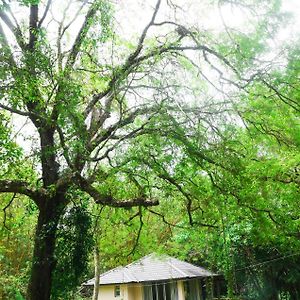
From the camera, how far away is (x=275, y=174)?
333 inches

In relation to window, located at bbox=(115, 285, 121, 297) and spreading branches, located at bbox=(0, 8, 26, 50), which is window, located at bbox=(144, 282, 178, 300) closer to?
window, located at bbox=(115, 285, 121, 297)

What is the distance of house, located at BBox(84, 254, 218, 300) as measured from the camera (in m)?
18.8

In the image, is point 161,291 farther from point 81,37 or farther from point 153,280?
point 81,37

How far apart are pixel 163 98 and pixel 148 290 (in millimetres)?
15484

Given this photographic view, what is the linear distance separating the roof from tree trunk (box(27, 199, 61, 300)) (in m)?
10.3

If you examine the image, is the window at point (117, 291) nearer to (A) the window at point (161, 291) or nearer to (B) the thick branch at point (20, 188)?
(A) the window at point (161, 291)

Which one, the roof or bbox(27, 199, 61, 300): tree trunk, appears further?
the roof

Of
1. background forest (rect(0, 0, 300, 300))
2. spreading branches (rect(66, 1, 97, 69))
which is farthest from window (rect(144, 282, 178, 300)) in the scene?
spreading branches (rect(66, 1, 97, 69))

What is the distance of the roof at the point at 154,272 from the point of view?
18.7m

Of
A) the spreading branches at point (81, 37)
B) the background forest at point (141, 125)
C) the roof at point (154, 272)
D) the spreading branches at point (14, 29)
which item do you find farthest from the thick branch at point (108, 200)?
the roof at point (154, 272)

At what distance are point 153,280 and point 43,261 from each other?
11.2 m

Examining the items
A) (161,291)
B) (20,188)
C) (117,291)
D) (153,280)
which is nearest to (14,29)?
(20,188)

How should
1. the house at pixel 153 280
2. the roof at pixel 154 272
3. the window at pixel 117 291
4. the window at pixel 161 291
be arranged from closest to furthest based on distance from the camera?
the roof at pixel 154 272
the house at pixel 153 280
the window at pixel 117 291
the window at pixel 161 291

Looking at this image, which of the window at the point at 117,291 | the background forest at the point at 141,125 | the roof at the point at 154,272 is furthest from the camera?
the window at the point at 117,291
